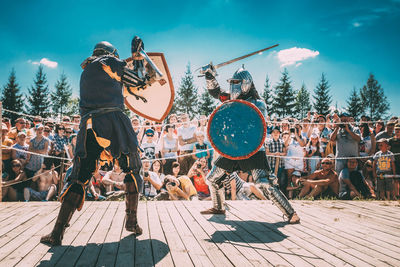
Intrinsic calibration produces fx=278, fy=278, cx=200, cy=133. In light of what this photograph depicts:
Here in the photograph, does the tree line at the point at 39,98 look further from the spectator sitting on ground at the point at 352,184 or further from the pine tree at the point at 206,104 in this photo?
the spectator sitting on ground at the point at 352,184

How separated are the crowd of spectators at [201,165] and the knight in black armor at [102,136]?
2.13 meters

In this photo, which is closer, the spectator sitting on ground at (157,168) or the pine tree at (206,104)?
the spectator sitting on ground at (157,168)

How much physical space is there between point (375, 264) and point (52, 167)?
217 inches

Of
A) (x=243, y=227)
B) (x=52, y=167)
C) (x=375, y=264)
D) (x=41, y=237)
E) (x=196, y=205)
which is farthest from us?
(x=52, y=167)

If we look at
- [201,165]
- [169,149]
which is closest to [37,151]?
[169,149]

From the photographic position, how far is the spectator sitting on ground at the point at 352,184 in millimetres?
5211

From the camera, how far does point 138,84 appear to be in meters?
2.57

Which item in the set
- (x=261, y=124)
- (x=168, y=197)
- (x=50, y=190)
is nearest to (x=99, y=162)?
(x=261, y=124)

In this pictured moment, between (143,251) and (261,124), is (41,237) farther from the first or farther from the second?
(261,124)

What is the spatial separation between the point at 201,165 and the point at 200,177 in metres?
0.24

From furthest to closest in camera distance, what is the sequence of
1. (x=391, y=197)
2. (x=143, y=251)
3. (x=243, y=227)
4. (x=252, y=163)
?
1. (x=391, y=197)
2. (x=252, y=163)
3. (x=243, y=227)
4. (x=143, y=251)

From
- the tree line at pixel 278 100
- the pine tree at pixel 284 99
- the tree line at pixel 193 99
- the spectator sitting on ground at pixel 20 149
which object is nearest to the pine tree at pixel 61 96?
the tree line at pixel 193 99

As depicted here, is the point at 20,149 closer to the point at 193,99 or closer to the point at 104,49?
the point at 104,49

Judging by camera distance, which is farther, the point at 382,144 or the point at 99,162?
the point at 382,144
